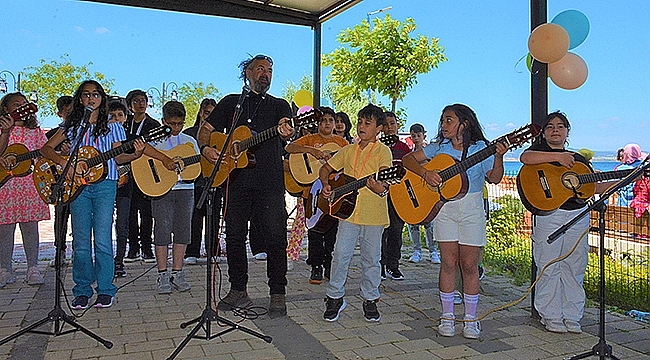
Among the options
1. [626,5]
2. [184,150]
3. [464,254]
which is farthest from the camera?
[626,5]

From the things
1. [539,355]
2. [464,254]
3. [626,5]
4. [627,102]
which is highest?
[626,5]

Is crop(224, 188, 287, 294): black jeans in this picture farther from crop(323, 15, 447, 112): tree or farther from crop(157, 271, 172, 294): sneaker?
crop(323, 15, 447, 112): tree

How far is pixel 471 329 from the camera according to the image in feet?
13.0

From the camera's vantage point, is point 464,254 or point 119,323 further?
point 119,323

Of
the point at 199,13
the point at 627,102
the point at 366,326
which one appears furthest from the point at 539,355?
the point at 627,102

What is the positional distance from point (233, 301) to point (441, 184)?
6.52 feet

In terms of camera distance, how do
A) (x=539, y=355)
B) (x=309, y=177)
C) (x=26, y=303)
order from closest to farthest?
(x=539, y=355)
(x=26, y=303)
(x=309, y=177)

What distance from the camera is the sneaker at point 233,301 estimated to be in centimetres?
458

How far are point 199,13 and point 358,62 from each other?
6489mm

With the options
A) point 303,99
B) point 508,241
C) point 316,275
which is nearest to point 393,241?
point 316,275

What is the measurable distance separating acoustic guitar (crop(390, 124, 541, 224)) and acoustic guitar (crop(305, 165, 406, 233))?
0.24m

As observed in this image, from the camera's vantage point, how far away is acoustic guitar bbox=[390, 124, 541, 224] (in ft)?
12.2

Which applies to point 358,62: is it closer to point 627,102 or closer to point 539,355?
point 539,355

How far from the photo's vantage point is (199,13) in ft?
25.1
